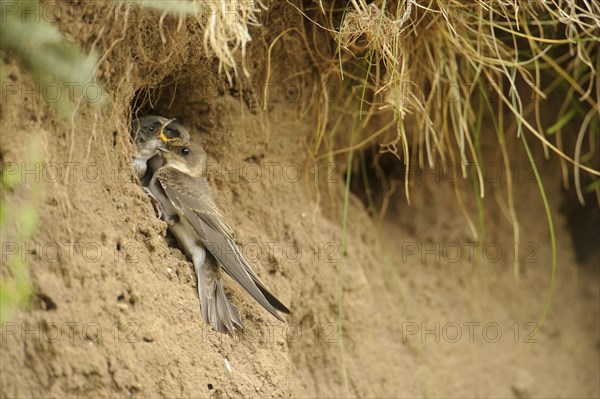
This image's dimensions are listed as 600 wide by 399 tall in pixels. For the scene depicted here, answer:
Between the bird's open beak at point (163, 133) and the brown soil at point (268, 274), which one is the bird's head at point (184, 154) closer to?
the bird's open beak at point (163, 133)

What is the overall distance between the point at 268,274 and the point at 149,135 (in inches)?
31.1

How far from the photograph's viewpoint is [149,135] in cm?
394

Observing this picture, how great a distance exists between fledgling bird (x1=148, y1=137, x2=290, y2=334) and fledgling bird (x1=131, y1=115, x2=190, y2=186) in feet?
0.16

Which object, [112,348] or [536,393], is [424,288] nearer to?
[536,393]

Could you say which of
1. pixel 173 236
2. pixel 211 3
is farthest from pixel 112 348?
pixel 211 3

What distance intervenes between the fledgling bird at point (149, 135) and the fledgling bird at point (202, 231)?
0.05 m

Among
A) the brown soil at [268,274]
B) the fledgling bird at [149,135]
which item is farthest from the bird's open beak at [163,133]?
the brown soil at [268,274]

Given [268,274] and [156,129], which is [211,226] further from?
[156,129]

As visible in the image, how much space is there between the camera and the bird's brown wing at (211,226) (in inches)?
132

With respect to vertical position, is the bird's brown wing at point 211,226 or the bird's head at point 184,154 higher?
the bird's head at point 184,154

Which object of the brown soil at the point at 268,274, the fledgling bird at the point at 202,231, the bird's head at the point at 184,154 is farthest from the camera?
the bird's head at the point at 184,154

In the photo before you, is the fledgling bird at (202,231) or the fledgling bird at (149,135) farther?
the fledgling bird at (149,135)

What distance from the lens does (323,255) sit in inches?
159

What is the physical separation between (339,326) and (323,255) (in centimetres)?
32
